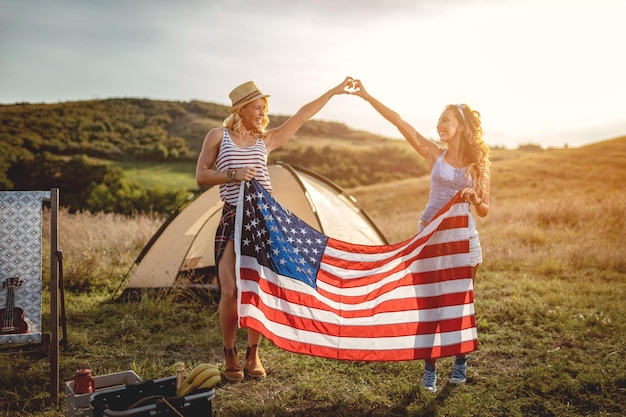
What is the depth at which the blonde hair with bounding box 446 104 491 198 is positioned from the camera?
15.2ft

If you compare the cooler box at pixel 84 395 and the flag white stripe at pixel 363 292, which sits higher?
the flag white stripe at pixel 363 292

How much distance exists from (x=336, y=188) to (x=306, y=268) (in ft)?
11.4

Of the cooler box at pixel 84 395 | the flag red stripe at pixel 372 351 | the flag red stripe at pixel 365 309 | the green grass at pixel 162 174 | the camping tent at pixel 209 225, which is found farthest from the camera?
the green grass at pixel 162 174

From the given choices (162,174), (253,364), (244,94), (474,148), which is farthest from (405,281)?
(162,174)

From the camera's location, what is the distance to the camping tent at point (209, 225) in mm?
7582

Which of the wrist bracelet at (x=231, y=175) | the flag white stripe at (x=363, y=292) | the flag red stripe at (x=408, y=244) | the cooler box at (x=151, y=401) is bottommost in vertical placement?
the cooler box at (x=151, y=401)

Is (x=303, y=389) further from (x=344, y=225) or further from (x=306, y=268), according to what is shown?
(x=344, y=225)

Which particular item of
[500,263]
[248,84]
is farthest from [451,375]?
[500,263]

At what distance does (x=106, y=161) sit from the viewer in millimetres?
31625

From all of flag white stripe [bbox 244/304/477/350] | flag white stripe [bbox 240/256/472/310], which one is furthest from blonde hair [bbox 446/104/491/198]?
flag white stripe [bbox 244/304/477/350]

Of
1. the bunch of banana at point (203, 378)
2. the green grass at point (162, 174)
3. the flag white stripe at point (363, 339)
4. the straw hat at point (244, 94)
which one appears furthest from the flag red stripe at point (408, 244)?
the green grass at point (162, 174)

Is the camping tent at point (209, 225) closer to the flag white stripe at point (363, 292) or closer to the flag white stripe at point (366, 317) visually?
the flag white stripe at point (363, 292)

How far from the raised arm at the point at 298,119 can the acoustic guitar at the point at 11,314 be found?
7.61ft

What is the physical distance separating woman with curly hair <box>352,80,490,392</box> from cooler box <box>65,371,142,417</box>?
90.9 inches
